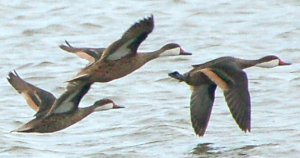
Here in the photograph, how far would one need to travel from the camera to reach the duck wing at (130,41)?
12.1 metres

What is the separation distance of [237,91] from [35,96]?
2.12 meters

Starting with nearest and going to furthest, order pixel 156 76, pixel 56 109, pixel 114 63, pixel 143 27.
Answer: pixel 143 27 < pixel 114 63 < pixel 56 109 < pixel 156 76

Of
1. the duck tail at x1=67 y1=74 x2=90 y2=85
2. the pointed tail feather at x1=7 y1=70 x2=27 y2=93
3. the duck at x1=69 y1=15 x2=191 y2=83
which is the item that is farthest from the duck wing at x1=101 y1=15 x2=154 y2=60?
the pointed tail feather at x1=7 y1=70 x2=27 y2=93

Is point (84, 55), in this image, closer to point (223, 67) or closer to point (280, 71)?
point (223, 67)

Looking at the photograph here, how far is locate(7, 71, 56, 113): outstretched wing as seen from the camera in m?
13.5

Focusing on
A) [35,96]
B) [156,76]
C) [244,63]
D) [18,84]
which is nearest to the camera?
[244,63]

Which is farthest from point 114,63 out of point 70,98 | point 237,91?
point 237,91

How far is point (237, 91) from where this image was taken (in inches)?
519

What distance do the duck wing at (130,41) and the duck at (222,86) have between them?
0.54 metres

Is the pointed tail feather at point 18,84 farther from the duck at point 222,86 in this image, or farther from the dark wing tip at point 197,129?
the dark wing tip at point 197,129

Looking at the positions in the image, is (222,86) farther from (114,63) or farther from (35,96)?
(35,96)

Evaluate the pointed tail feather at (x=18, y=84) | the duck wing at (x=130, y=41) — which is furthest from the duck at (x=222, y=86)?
the pointed tail feather at (x=18, y=84)

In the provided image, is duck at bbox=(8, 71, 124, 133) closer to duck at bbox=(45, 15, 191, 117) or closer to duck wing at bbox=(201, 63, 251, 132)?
duck at bbox=(45, 15, 191, 117)

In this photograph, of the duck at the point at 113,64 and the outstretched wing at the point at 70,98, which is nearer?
the duck at the point at 113,64
